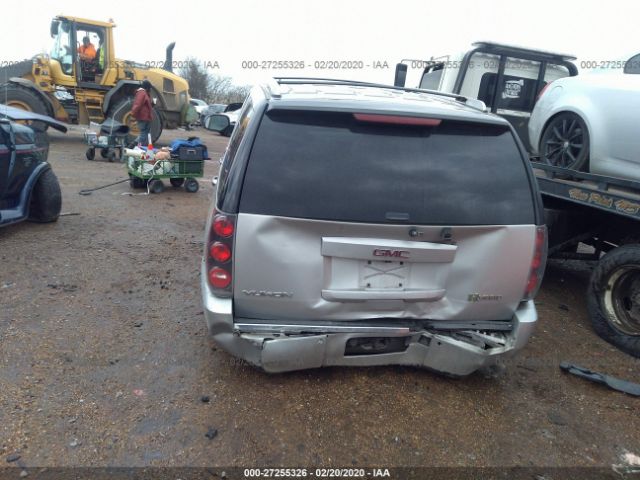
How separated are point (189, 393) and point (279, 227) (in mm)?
1279

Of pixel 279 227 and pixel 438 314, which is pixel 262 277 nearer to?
pixel 279 227

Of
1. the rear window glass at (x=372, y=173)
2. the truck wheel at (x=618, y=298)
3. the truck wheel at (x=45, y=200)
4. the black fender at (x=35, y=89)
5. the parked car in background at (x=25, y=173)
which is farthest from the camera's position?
the black fender at (x=35, y=89)

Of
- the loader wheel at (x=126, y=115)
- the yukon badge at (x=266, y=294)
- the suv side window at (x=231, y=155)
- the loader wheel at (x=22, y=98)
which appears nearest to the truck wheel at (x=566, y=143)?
the suv side window at (x=231, y=155)

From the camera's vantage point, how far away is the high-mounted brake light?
246 centimetres

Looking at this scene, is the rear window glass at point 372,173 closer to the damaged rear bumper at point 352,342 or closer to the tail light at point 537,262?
the tail light at point 537,262

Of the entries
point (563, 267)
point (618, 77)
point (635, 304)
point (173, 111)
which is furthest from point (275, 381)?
point (173, 111)

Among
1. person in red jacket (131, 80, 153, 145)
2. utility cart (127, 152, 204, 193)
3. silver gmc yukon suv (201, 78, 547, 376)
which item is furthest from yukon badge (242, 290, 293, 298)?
person in red jacket (131, 80, 153, 145)

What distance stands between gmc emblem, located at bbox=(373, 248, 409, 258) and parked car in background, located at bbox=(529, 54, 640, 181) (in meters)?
2.95

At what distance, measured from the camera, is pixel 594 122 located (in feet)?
14.7

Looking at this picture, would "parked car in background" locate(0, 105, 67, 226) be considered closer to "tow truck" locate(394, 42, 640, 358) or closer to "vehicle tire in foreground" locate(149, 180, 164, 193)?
"vehicle tire in foreground" locate(149, 180, 164, 193)

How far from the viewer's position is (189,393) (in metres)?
2.84

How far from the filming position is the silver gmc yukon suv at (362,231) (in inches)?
95.8

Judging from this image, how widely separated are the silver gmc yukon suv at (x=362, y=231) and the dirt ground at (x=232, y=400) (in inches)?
14.8

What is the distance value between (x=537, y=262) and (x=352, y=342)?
1242mm
